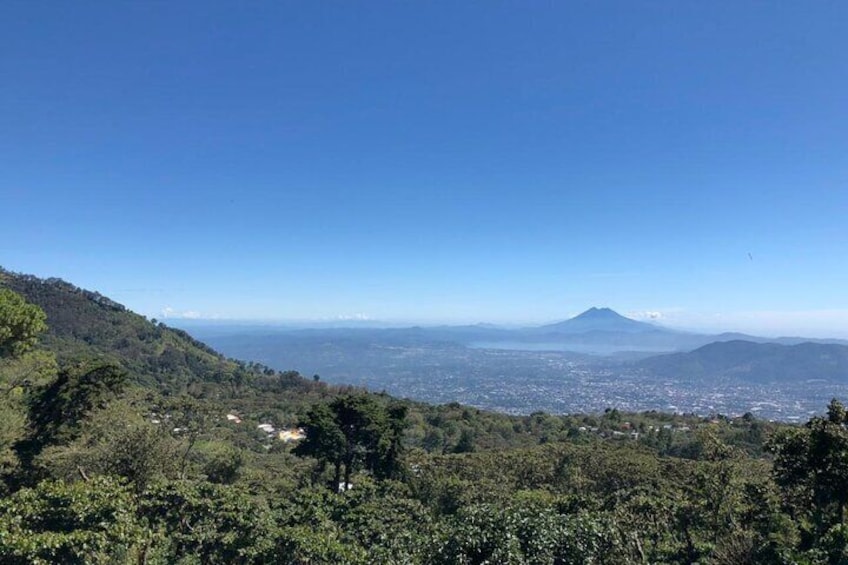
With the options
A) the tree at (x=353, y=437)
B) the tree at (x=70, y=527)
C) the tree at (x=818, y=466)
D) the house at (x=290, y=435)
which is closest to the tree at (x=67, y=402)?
the tree at (x=353, y=437)

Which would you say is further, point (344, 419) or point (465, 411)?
point (465, 411)

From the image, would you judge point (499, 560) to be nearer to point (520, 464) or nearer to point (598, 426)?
point (520, 464)

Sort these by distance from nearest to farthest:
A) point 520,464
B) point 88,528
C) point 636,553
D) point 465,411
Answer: point 88,528, point 636,553, point 520,464, point 465,411

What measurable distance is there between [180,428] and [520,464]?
15303 millimetres

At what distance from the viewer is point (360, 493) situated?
15.3 metres

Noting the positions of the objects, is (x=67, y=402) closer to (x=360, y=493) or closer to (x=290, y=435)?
(x=360, y=493)

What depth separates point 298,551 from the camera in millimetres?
9359

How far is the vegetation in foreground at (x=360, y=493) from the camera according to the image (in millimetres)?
8125

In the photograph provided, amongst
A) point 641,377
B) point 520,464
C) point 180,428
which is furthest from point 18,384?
point 641,377

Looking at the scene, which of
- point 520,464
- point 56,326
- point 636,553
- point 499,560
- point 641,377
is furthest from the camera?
point 641,377

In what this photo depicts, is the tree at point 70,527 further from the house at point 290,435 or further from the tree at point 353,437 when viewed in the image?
the house at point 290,435

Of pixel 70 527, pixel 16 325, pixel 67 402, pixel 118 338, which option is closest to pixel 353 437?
pixel 67 402

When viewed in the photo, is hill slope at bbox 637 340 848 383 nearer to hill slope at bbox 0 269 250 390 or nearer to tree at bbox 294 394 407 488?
hill slope at bbox 0 269 250 390

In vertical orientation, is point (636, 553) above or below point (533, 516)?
below
